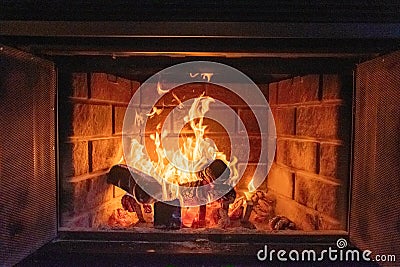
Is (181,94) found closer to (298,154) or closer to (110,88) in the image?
(110,88)

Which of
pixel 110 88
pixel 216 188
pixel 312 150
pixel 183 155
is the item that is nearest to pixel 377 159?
pixel 312 150

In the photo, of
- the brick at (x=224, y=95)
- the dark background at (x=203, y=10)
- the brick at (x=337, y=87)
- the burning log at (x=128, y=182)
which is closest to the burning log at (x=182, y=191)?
the burning log at (x=128, y=182)

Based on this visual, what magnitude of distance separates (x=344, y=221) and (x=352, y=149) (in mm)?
193

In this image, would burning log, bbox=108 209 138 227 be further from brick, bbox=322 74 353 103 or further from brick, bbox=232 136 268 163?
brick, bbox=322 74 353 103

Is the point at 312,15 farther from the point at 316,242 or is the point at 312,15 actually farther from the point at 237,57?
the point at 316,242

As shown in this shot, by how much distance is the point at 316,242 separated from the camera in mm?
958

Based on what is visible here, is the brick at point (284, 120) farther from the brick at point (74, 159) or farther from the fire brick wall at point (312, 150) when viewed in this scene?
the brick at point (74, 159)

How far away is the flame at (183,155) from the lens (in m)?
1.33

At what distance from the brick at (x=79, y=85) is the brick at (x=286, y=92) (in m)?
0.64

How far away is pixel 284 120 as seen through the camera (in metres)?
1.33

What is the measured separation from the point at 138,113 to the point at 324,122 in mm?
615

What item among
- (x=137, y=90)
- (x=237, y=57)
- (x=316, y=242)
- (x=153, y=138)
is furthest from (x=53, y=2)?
(x=316, y=242)

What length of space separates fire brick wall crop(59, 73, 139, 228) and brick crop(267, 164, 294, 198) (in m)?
0.55

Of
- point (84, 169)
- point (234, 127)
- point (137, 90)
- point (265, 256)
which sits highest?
point (137, 90)
